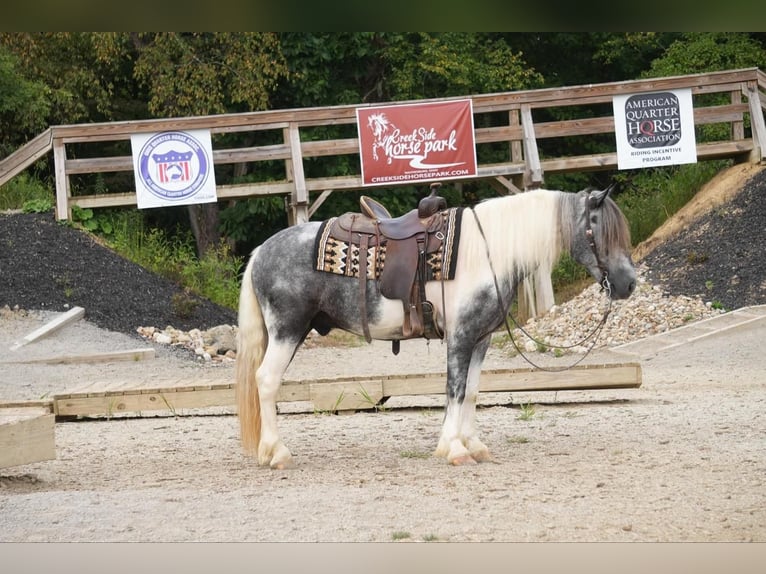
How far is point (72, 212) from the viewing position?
1195 cm

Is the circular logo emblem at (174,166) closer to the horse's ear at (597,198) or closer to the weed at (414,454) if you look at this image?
the weed at (414,454)

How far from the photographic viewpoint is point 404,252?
5.10 meters

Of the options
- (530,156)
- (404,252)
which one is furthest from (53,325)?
(404,252)

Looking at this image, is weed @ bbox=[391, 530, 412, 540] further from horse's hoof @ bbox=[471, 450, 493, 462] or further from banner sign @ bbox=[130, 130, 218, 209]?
banner sign @ bbox=[130, 130, 218, 209]

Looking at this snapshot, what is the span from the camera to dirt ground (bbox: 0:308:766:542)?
4.10 m

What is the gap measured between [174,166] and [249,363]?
6.36 metres

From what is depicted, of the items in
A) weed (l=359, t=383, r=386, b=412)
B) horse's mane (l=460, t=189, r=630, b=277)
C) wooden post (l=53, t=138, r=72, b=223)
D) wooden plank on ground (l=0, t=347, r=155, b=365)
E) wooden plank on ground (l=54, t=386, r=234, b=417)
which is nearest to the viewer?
horse's mane (l=460, t=189, r=630, b=277)

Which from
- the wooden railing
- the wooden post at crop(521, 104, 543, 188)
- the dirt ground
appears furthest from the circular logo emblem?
the dirt ground

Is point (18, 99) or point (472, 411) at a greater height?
point (18, 99)

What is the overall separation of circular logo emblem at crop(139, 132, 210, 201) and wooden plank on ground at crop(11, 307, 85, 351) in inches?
55.5

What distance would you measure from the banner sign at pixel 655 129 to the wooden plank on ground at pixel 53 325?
566 cm

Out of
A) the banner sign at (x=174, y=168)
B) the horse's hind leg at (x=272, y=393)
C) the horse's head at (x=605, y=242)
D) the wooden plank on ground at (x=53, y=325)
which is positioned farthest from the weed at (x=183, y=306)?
the horse's head at (x=605, y=242)

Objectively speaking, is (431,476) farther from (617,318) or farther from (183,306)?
(183,306)

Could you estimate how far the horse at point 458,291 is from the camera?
5.01 metres
